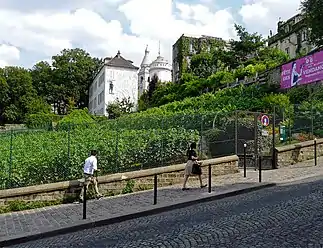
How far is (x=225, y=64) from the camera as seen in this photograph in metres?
59.0

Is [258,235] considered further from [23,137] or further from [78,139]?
[23,137]

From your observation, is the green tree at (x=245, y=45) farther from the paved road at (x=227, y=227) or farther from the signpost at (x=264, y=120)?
the paved road at (x=227, y=227)

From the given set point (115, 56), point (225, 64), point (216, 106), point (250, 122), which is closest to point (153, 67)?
point (115, 56)

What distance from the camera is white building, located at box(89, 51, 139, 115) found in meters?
75.4

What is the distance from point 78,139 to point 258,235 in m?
9.96

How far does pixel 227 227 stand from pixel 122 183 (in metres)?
6.81

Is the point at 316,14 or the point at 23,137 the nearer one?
the point at 23,137

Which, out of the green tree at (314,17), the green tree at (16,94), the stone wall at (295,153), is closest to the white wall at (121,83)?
the green tree at (16,94)

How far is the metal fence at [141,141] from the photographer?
1489 cm

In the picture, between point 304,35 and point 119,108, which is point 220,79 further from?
point 119,108

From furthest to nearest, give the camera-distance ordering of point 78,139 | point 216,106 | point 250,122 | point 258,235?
point 216,106 < point 250,122 < point 78,139 < point 258,235

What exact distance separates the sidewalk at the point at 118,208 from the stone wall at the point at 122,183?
0.52 m

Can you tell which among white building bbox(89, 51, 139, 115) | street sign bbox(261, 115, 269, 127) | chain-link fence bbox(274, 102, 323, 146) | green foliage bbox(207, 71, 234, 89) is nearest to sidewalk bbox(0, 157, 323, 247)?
street sign bbox(261, 115, 269, 127)

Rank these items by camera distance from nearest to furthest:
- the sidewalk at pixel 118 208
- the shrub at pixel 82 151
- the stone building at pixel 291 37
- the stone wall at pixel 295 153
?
the sidewalk at pixel 118 208 < the shrub at pixel 82 151 < the stone wall at pixel 295 153 < the stone building at pixel 291 37
